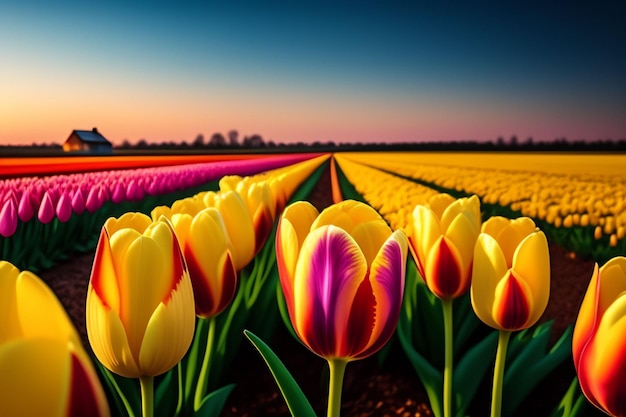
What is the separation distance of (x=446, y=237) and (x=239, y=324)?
3.43 ft

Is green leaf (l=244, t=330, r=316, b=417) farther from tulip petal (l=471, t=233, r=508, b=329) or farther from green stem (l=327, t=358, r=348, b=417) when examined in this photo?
tulip petal (l=471, t=233, r=508, b=329)

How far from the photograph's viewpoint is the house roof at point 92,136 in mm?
72438

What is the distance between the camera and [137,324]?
870mm

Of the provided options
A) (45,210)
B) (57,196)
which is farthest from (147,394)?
(57,196)

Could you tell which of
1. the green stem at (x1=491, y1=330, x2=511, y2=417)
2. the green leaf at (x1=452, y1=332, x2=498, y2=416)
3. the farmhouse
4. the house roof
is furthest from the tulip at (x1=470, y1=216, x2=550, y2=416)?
the house roof

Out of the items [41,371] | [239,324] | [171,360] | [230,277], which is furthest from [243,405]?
[41,371]

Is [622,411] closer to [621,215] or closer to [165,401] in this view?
[165,401]

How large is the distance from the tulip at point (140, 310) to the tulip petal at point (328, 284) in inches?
8.3

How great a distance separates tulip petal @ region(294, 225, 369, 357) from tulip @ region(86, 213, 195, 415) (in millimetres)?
211

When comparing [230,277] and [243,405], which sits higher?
[230,277]

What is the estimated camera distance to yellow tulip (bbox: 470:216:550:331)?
1203 millimetres

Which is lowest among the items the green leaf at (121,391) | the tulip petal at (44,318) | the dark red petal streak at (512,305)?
the green leaf at (121,391)

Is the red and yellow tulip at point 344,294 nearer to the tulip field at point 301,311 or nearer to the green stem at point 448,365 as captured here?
the tulip field at point 301,311

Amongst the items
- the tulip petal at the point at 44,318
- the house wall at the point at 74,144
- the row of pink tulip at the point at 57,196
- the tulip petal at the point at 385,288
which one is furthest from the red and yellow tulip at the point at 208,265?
the house wall at the point at 74,144
